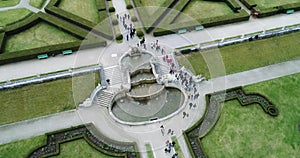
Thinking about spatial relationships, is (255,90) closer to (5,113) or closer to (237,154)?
(237,154)

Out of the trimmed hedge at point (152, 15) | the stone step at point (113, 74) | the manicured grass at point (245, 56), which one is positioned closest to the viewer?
the stone step at point (113, 74)

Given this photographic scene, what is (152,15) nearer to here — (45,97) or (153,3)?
(153,3)

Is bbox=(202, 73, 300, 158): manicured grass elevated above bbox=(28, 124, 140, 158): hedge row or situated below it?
above

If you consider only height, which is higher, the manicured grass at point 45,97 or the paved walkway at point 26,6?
the paved walkway at point 26,6

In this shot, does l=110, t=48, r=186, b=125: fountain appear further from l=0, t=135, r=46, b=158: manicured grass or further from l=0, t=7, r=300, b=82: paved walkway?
l=0, t=135, r=46, b=158: manicured grass

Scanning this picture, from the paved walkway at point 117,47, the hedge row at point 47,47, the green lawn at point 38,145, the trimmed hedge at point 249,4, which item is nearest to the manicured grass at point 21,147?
the green lawn at point 38,145

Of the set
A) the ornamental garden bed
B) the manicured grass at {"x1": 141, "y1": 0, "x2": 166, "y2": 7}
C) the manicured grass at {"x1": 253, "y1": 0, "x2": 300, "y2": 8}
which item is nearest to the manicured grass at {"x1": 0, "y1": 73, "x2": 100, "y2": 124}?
the ornamental garden bed

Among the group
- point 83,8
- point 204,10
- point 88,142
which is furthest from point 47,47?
point 204,10

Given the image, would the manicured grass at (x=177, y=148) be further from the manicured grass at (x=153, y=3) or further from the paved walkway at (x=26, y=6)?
the paved walkway at (x=26, y=6)
